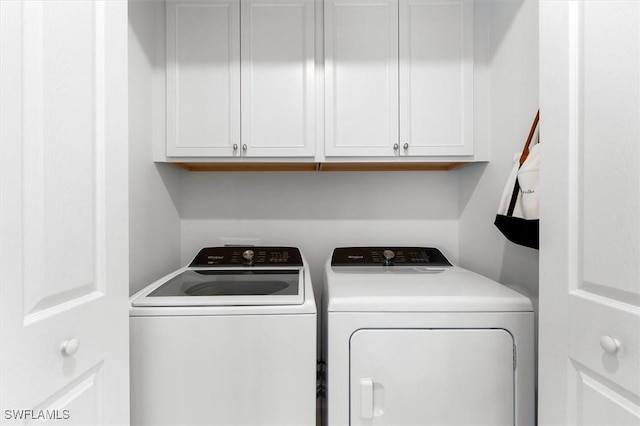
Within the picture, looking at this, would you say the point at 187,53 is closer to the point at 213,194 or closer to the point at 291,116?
the point at 291,116

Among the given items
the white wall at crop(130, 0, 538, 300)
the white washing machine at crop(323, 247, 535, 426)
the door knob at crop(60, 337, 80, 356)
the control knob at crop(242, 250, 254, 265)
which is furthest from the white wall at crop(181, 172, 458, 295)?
the door knob at crop(60, 337, 80, 356)

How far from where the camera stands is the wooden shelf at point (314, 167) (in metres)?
1.93

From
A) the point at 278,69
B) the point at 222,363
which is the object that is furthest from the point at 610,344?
the point at 278,69

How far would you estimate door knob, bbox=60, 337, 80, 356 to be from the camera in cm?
71

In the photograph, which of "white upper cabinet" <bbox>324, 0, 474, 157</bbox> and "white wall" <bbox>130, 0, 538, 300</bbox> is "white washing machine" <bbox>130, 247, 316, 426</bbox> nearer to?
"white wall" <bbox>130, 0, 538, 300</bbox>

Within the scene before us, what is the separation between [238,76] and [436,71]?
1.05m

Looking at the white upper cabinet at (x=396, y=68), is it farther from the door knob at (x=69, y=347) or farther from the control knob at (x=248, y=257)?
the door knob at (x=69, y=347)

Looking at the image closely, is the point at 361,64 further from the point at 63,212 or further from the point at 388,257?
the point at 63,212

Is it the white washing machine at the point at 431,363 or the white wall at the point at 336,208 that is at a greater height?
the white wall at the point at 336,208

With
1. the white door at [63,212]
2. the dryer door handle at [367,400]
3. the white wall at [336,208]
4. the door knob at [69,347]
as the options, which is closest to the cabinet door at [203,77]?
the white wall at [336,208]

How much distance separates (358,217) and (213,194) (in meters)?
0.97

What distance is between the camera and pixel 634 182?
672mm
